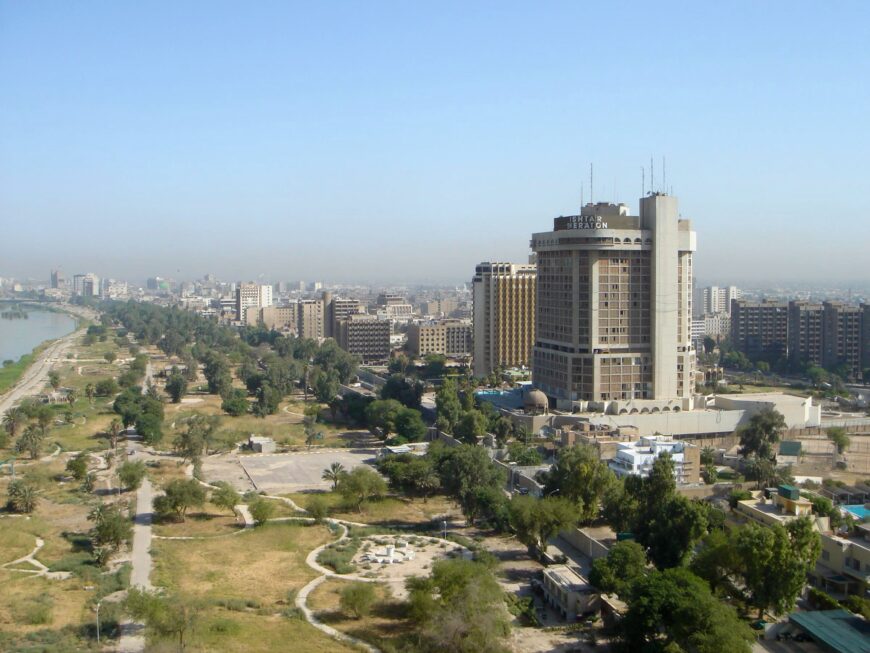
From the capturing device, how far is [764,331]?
66125mm

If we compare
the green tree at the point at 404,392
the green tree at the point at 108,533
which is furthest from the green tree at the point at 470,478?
the green tree at the point at 404,392

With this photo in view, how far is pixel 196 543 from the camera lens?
22594 mm

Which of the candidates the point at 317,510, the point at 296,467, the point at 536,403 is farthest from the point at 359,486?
the point at 536,403

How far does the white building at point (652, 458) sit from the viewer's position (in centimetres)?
2636

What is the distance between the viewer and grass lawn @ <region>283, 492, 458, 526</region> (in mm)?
25219

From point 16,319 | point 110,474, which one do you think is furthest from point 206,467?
point 16,319

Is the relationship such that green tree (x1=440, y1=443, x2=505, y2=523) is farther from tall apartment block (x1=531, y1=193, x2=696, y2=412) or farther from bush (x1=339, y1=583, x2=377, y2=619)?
tall apartment block (x1=531, y1=193, x2=696, y2=412)

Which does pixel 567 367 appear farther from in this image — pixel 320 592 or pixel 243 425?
pixel 320 592

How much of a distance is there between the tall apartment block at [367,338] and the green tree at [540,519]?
49232mm

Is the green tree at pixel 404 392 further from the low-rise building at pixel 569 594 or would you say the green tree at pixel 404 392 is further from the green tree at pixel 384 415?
the low-rise building at pixel 569 594

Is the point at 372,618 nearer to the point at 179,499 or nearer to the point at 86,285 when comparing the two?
the point at 179,499

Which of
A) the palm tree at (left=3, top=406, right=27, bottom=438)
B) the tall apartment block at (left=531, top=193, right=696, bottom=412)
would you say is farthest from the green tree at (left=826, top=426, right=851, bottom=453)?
the palm tree at (left=3, top=406, right=27, bottom=438)

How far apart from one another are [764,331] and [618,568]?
53.4m

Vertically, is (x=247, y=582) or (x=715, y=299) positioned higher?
(x=715, y=299)
